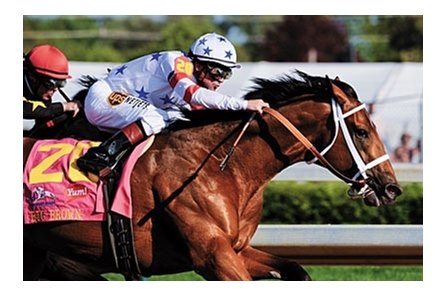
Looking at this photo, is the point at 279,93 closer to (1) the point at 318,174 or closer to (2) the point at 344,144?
(2) the point at 344,144

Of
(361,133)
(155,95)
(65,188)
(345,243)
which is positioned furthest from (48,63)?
(345,243)

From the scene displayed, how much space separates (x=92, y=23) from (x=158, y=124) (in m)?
26.3

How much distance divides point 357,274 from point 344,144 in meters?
2.63

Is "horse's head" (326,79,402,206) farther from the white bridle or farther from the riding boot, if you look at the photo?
the riding boot

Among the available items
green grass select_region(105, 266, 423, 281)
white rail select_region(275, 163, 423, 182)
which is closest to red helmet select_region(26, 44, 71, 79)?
green grass select_region(105, 266, 423, 281)

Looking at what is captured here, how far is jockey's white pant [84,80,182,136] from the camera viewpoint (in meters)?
6.10

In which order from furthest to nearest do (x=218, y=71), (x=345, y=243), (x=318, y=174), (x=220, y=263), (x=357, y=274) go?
(x=318, y=174), (x=357, y=274), (x=345, y=243), (x=218, y=71), (x=220, y=263)

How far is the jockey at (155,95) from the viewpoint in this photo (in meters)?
5.98

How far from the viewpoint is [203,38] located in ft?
20.2

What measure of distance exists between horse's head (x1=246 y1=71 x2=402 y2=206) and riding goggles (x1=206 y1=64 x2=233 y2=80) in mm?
346

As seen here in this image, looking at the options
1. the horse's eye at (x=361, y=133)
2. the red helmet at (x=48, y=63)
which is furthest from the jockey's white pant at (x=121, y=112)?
the horse's eye at (x=361, y=133)

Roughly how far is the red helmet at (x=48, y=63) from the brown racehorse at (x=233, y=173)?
49 centimetres

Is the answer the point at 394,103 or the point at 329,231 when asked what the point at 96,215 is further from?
the point at 394,103

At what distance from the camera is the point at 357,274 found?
337 inches
